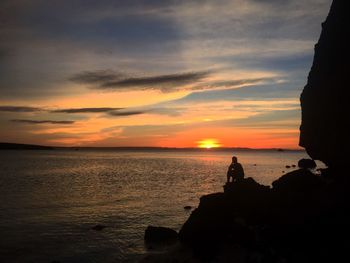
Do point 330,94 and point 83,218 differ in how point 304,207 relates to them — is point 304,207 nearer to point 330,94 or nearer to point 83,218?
point 330,94

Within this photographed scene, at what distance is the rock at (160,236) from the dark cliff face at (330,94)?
11082 millimetres

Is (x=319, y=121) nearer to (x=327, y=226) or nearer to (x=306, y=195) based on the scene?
(x=306, y=195)

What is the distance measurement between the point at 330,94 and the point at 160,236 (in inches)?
566

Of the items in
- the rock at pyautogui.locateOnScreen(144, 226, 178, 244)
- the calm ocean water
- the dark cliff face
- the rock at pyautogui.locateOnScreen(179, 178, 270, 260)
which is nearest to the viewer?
the rock at pyautogui.locateOnScreen(179, 178, 270, 260)

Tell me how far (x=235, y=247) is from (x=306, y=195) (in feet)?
19.1

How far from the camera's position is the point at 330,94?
22.0m

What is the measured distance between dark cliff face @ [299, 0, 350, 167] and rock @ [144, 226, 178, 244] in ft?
36.4

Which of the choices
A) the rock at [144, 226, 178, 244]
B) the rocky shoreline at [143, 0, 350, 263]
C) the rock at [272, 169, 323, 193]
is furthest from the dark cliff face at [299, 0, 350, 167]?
the rock at [144, 226, 178, 244]

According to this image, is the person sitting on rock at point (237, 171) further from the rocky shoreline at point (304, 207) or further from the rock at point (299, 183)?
the rock at point (299, 183)

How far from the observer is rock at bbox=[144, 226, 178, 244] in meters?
25.5

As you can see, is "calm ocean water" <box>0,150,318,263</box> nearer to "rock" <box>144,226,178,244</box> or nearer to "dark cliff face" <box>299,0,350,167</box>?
"rock" <box>144,226,178,244</box>

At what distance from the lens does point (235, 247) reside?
19.9m

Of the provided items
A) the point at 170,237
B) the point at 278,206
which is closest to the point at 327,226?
the point at 278,206

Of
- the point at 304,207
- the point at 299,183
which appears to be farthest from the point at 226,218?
the point at 299,183
